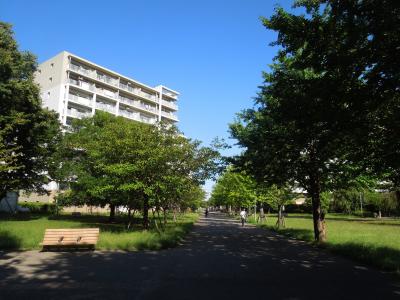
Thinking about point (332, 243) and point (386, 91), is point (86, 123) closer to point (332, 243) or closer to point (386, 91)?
point (332, 243)

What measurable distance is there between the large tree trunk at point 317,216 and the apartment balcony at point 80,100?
56.2m

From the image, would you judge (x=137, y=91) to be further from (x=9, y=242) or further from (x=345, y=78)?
(x=345, y=78)

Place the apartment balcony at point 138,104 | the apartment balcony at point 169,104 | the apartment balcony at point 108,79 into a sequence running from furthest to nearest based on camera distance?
the apartment balcony at point 169,104
the apartment balcony at point 138,104
the apartment balcony at point 108,79

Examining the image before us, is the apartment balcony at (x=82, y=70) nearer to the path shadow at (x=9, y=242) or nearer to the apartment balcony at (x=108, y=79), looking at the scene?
the apartment balcony at (x=108, y=79)

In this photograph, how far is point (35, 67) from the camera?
30.4m

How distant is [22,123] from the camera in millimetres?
24250

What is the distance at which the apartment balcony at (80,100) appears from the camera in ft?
224

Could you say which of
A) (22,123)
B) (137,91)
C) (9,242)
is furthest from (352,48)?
(137,91)

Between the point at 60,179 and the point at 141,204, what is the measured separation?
17.4 meters

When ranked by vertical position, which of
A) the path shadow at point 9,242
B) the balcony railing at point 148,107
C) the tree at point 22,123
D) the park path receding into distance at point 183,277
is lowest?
the park path receding into distance at point 183,277

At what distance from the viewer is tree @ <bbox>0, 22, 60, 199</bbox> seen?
82.6 feet

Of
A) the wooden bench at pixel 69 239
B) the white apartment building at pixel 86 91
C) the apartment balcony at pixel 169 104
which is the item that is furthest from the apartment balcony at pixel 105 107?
the wooden bench at pixel 69 239

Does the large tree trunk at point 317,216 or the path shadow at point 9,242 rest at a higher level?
the large tree trunk at point 317,216

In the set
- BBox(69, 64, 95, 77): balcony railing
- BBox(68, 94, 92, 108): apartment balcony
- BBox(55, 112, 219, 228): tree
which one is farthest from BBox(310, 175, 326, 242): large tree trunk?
BBox(69, 64, 95, 77): balcony railing
